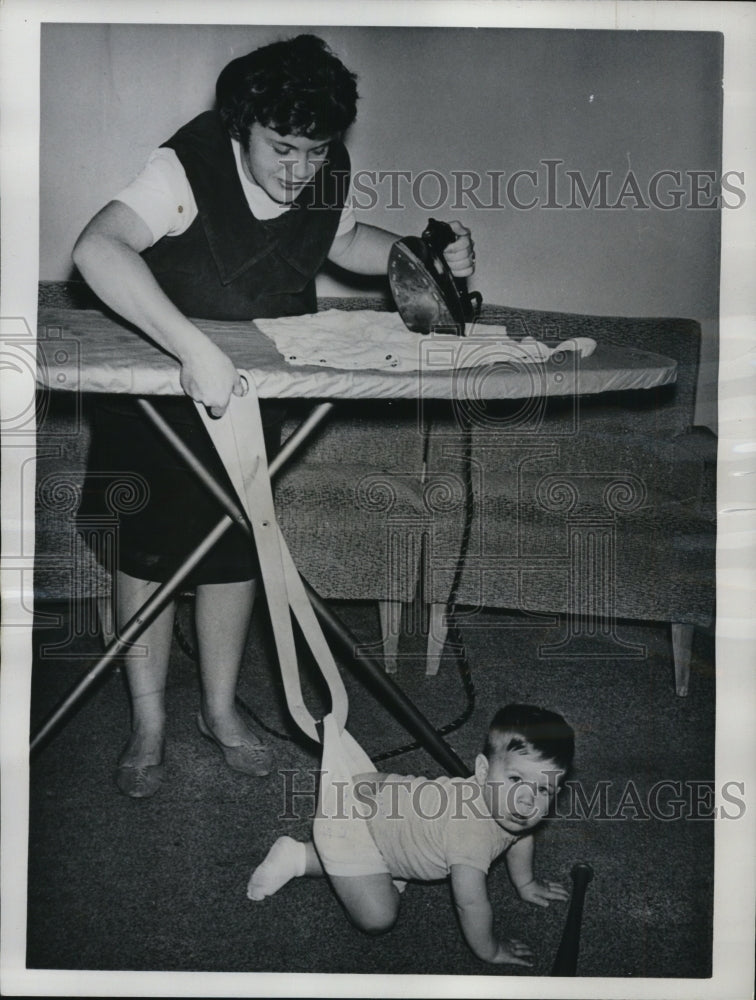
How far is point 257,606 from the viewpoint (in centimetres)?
163

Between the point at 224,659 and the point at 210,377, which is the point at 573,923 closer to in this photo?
the point at 224,659

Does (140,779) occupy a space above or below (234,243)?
below

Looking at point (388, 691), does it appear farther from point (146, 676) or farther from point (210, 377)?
point (210, 377)

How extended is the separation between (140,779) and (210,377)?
0.64m

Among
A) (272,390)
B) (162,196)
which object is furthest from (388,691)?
(162,196)

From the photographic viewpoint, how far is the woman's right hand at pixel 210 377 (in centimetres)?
157

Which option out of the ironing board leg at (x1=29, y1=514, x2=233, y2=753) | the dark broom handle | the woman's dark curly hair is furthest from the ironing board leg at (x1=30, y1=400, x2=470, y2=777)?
the woman's dark curly hair

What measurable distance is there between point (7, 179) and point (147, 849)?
1065mm

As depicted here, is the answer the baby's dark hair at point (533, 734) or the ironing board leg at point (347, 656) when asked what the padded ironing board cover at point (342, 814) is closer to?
the ironing board leg at point (347, 656)

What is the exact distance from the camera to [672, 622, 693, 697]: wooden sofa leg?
1665 mm

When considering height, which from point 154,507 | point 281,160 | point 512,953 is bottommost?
point 512,953

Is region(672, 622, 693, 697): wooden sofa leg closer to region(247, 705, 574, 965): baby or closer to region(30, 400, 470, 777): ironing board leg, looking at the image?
region(247, 705, 574, 965): baby

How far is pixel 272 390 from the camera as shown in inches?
61.7

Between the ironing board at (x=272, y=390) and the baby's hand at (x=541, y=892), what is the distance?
202 millimetres
